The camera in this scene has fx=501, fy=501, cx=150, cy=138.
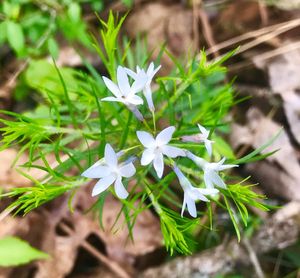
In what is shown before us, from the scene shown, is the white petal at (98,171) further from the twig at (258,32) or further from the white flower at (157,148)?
the twig at (258,32)

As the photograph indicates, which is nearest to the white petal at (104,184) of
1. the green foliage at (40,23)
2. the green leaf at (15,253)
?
the green leaf at (15,253)

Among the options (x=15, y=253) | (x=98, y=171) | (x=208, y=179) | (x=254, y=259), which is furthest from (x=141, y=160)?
(x=254, y=259)

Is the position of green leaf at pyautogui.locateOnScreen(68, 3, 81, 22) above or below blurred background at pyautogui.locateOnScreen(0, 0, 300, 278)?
above

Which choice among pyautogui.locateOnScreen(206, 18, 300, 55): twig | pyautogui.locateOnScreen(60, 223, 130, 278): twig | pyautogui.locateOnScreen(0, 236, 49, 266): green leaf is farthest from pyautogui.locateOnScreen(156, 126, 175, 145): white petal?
pyautogui.locateOnScreen(206, 18, 300, 55): twig

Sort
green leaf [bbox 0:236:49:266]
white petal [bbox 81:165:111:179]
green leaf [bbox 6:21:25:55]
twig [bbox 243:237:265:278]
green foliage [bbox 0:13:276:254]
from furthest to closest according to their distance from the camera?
green leaf [bbox 6:21:25:55]
twig [bbox 243:237:265:278]
green leaf [bbox 0:236:49:266]
green foliage [bbox 0:13:276:254]
white petal [bbox 81:165:111:179]

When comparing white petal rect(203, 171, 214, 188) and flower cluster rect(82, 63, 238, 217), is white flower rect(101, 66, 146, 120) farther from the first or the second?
white petal rect(203, 171, 214, 188)

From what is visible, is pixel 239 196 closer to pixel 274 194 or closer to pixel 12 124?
pixel 12 124
